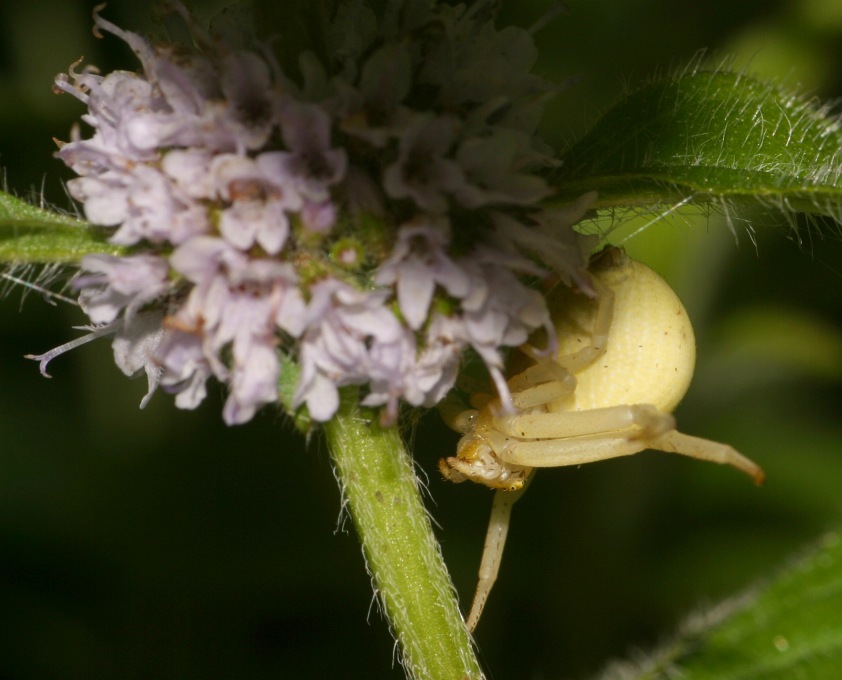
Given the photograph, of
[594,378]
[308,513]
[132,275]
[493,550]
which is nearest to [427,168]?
[132,275]

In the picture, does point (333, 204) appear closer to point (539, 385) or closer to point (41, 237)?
point (41, 237)

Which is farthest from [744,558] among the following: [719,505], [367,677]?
[367,677]

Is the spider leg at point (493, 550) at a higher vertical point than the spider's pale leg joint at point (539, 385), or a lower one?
lower

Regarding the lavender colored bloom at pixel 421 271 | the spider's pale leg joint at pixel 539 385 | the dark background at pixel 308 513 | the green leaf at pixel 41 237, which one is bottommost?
the dark background at pixel 308 513

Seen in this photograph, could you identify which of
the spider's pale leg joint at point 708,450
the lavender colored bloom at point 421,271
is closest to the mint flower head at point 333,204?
the lavender colored bloom at point 421,271

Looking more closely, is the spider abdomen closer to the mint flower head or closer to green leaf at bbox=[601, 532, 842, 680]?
the mint flower head

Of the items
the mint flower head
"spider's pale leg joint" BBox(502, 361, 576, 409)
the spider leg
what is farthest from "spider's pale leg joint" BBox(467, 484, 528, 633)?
the mint flower head

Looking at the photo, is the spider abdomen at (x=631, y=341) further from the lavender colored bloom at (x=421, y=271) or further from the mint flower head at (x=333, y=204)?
the lavender colored bloom at (x=421, y=271)
